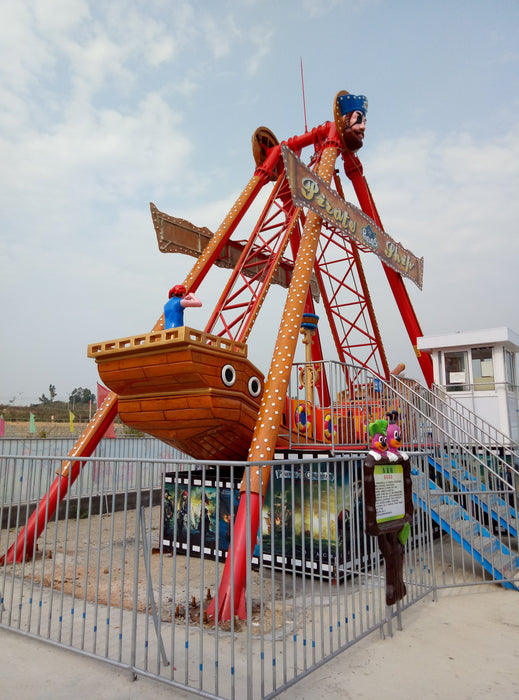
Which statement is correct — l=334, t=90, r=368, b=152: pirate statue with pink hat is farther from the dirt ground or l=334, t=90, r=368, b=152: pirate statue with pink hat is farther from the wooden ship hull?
the dirt ground

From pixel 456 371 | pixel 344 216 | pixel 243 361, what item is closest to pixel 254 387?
pixel 243 361

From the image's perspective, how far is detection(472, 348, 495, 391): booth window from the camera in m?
11.4

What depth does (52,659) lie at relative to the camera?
4.43 m

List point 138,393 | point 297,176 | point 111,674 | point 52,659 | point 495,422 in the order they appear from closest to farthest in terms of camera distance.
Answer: point 111,674
point 52,659
point 138,393
point 297,176
point 495,422

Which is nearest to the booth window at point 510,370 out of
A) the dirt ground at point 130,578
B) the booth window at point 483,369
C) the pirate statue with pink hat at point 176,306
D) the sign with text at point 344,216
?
the booth window at point 483,369

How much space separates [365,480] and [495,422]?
7.70 meters

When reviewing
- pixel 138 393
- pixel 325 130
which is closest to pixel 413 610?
pixel 138 393

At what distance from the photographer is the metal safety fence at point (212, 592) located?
379 centimetres

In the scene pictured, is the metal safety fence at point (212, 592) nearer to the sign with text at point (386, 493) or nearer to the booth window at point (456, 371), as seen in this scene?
the sign with text at point (386, 493)

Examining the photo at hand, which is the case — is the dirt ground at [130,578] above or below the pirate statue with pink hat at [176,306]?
below

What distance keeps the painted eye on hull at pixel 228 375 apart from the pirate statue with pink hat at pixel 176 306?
0.93 m

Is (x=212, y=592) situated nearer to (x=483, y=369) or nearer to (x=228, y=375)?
(x=228, y=375)

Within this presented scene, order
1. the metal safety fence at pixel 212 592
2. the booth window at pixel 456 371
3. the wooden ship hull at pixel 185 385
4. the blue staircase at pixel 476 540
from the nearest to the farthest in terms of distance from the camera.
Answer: the metal safety fence at pixel 212 592 → the wooden ship hull at pixel 185 385 → the blue staircase at pixel 476 540 → the booth window at pixel 456 371

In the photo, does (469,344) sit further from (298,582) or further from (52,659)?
(52,659)
